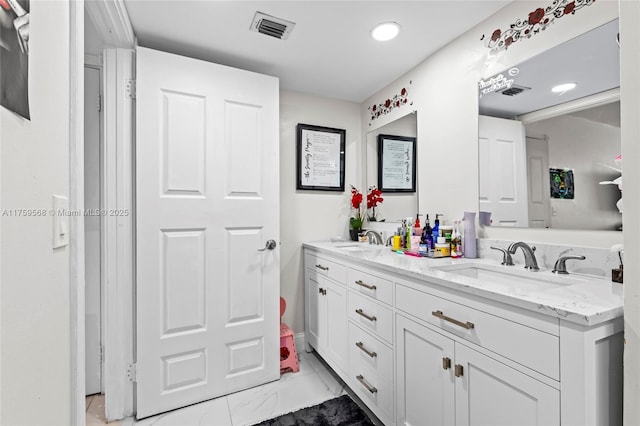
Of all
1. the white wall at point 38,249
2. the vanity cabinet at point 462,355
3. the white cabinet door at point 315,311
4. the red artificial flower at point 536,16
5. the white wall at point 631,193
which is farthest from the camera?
the white cabinet door at point 315,311

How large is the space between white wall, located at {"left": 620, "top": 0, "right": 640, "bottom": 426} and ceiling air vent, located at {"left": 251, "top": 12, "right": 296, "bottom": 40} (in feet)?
4.90

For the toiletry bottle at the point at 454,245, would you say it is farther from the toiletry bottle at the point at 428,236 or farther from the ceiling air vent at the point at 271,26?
the ceiling air vent at the point at 271,26

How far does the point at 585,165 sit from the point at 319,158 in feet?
5.98

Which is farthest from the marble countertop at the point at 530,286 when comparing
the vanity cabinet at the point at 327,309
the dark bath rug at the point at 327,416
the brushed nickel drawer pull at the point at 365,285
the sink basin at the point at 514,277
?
the dark bath rug at the point at 327,416

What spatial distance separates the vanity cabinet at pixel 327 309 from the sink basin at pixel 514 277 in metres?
0.72

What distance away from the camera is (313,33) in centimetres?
184

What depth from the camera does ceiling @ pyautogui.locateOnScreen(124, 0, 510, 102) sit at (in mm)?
1608

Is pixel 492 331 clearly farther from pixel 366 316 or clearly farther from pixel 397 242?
pixel 397 242

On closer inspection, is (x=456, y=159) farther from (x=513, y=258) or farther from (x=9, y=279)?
(x=9, y=279)

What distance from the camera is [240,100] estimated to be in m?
2.07

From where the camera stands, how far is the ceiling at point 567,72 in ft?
4.05

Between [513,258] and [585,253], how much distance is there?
32cm

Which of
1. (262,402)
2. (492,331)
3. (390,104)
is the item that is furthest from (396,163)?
(262,402)

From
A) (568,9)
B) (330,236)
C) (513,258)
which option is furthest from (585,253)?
(330,236)
